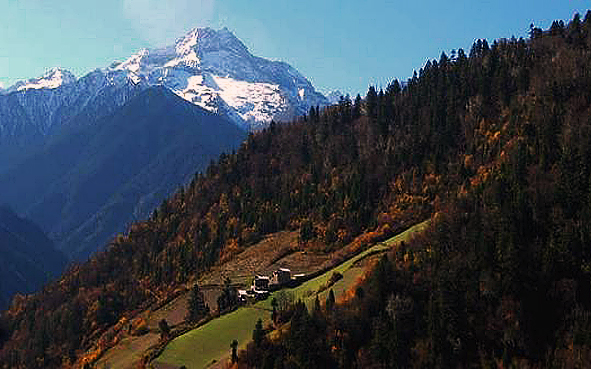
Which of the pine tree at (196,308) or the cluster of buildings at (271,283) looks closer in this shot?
the cluster of buildings at (271,283)

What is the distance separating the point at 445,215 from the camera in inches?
5187

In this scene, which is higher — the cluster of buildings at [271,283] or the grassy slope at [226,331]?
the cluster of buildings at [271,283]

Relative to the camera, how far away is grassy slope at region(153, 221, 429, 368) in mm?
130000

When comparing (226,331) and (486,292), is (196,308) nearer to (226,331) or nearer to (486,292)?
(226,331)

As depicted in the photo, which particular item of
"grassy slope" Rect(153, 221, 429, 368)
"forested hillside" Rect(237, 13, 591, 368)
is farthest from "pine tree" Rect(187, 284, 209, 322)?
"forested hillside" Rect(237, 13, 591, 368)

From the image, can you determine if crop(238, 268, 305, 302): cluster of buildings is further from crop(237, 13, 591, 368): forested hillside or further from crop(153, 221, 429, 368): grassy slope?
crop(237, 13, 591, 368): forested hillside

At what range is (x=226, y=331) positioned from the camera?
5472 inches

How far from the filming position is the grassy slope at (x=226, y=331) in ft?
427

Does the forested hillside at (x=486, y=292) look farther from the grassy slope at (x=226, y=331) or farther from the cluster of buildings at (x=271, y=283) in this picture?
the cluster of buildings at (x=271, y=283)

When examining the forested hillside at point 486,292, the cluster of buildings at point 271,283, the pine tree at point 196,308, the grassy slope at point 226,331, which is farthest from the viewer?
the pine tree at point 196,308

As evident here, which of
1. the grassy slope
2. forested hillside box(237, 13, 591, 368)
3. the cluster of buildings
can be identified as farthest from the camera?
the cluster of buildings

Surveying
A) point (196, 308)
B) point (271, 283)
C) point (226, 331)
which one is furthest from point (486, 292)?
point (196, 308)

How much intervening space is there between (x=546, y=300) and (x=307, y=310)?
134 feet

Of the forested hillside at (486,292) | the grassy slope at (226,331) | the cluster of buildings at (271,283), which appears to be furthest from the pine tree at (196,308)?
the forested hillside at (486,292)
